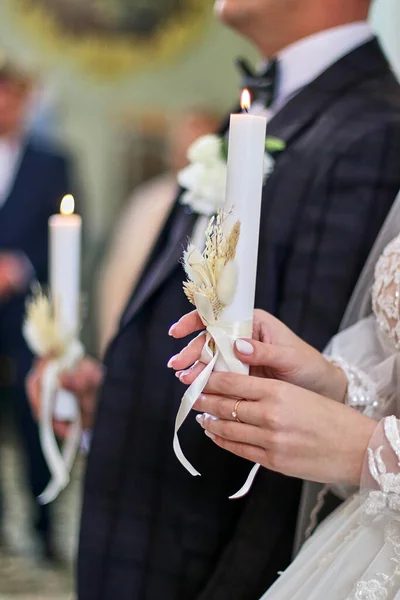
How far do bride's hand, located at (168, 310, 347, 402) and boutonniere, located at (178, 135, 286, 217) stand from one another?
0.30 metres

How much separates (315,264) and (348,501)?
30 cm

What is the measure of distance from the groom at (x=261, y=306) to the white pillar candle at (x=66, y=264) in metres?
0.08

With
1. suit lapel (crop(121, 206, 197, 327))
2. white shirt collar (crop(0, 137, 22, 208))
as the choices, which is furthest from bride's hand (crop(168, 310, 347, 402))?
white shirt collar (crop(0, 137, 22, 208))

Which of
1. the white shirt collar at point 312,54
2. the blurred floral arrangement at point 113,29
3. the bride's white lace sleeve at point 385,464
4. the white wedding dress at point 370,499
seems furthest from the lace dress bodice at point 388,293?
the blurred floral arrangement at point 113,29

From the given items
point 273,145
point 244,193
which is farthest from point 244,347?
point 273,145

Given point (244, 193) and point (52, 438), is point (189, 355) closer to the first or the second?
point (244, 193)

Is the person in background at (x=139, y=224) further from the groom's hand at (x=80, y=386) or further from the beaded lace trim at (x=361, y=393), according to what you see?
the beaded lace trim at (x=361, y=393)

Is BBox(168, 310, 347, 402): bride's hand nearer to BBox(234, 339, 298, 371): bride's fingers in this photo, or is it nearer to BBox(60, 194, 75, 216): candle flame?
BBox(234, 339, 298, 371): bride's fingers

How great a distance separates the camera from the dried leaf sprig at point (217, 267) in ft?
2.00

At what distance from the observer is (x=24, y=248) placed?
8.40 feet

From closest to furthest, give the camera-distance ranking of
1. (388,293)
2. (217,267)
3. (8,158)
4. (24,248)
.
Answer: (217,267), (388,293), (24,248), (8,158)

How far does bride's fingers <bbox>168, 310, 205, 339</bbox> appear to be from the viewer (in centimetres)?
65

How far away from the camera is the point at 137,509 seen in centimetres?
106

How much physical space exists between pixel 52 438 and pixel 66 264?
25 cm
